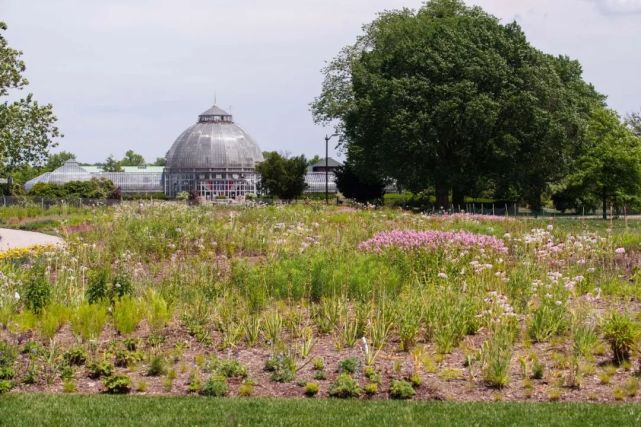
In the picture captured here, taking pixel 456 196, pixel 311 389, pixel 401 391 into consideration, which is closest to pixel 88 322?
pixel 311 389

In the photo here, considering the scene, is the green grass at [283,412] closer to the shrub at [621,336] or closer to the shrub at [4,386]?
the shrub at [4,386]

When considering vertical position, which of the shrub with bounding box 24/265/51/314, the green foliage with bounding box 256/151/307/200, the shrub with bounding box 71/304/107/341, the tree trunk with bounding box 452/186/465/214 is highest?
the green foliage with bounding box 256/151/307/200

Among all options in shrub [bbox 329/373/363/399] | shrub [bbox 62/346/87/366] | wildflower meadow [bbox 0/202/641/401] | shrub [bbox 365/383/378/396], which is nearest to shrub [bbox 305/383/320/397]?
wildflower meadow [bbox 0/202/641/401]

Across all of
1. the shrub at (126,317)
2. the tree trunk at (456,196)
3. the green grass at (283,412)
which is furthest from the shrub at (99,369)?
the tree trunk at (456,196)

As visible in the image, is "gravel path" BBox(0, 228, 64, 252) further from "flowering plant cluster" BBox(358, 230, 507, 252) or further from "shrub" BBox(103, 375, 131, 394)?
"shrub" BBox(103, 375, 131, 394)

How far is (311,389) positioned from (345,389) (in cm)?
35

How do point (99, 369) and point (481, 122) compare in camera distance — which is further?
point (481, 122)

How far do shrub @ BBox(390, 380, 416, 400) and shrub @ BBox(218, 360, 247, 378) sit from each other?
1.62 meters

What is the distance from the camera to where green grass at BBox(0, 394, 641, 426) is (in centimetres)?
777

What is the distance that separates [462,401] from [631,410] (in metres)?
1.58

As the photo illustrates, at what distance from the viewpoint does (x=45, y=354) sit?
988 cm

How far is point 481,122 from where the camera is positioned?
4166 cm

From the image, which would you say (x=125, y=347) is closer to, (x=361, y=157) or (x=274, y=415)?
(x=274, y=415)

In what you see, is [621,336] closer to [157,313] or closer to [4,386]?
[157,313]
